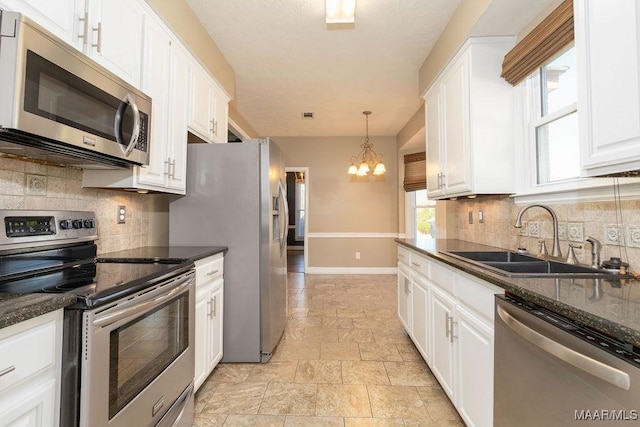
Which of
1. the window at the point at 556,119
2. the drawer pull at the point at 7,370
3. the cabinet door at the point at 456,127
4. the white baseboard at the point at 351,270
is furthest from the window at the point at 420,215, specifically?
the drawer pull at the point at 7,370

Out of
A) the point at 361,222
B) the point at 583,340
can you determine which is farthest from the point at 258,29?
the point at 361,222

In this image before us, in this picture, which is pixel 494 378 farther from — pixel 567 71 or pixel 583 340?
→ pixel 567 71

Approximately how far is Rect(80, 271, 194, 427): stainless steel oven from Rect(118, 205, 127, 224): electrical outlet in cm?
74

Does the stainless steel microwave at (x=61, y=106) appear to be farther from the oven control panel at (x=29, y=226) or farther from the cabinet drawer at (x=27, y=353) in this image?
the cabinet drawer at (x=27, y=353)

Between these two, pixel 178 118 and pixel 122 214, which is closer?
pixel 122 214

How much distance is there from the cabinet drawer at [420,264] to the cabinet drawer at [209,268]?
1529 mm

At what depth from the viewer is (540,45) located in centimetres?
176

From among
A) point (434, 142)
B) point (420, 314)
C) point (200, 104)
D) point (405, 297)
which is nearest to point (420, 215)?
point (434, 142)

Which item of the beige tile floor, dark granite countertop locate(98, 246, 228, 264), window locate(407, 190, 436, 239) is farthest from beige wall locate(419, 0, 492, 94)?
window locate(407, 190, 436, 239)

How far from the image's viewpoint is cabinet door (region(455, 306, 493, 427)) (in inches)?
51.1

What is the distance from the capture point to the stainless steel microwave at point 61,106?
929mm

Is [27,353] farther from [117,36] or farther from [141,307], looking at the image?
[117,36]

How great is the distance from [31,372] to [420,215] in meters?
5.40

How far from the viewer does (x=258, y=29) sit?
2.63 metres
